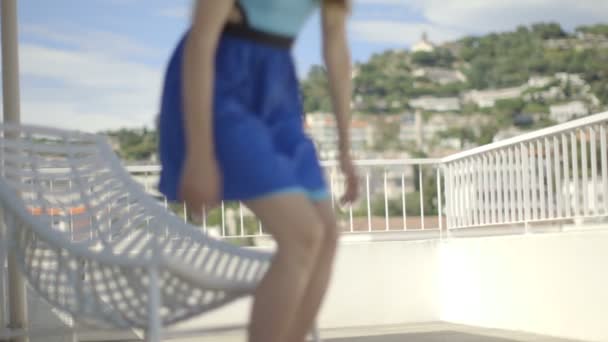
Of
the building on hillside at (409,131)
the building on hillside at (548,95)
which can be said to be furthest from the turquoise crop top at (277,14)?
the building on hillside at (409,131)

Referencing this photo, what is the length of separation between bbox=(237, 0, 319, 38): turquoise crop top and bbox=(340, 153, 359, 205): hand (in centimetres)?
33

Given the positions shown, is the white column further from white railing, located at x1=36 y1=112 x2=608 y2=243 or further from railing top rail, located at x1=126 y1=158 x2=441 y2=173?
railing top rail, located at x1=126 y1=158 x2=441 y2=173

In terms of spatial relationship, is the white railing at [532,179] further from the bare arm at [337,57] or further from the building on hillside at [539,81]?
the building on hillside at [539,81]

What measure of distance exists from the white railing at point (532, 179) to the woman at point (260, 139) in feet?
10.6

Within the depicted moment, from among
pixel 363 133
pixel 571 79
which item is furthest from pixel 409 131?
pixel 571 79

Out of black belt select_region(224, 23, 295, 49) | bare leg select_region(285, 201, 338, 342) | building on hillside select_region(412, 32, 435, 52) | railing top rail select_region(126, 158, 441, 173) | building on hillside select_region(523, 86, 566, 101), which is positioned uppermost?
building on hillside select_region(412, 32, 435, 52)

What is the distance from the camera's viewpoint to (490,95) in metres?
76.2

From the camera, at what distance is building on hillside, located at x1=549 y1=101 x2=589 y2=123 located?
6494 centimetres

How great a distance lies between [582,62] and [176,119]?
2829 inches

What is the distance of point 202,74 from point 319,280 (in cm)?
47

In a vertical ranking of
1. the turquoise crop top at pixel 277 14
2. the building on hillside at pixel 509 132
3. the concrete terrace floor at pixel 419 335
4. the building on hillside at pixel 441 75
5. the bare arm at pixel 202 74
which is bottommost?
the concrete terrace floor at pixel 419 335

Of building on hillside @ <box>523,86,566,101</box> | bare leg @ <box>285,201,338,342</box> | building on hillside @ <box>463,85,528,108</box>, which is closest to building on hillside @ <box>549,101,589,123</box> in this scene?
building on hillside @ <box>523,86,566,101</box>

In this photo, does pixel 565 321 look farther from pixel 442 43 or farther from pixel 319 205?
pixel 442 43

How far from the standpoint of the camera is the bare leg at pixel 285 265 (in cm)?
154
